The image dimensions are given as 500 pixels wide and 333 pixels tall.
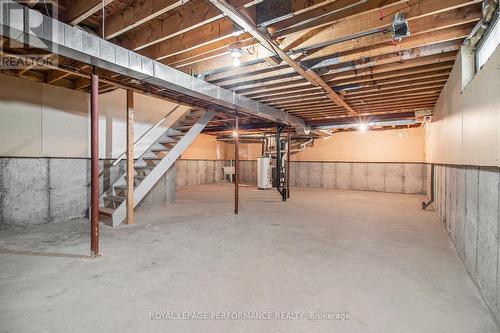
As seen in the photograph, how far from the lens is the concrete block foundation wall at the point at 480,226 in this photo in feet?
6.06

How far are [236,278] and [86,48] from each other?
265 cm

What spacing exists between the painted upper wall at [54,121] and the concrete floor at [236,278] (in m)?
1.34

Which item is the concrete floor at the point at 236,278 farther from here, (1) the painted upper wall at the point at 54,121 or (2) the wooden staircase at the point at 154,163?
(1) the painted upper wall at the point at 54,121

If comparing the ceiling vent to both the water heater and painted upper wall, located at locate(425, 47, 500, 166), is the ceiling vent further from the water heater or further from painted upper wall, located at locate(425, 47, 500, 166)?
the water heater

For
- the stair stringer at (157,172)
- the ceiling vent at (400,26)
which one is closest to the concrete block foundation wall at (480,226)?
the ceiling vent at (400,26)

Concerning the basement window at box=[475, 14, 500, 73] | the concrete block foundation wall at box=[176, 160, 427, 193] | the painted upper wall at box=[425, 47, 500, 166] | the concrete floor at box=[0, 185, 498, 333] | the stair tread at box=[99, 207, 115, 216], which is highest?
the basement window at box=[475, 14, 500, 73]

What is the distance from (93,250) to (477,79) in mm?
4158

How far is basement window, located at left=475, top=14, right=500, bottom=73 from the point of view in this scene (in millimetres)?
2193

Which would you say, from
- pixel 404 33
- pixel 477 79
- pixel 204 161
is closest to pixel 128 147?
pixel 404 33

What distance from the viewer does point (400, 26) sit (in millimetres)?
2361

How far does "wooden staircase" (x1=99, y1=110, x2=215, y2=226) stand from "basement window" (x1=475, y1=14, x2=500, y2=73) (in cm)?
436

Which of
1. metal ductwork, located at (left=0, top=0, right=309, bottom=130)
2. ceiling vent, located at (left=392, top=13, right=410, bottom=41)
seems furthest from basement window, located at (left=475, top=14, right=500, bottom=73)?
metal ductwork, located at (left=0, top=0, right=309, bottom=130)

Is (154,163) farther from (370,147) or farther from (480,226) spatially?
(370,147)

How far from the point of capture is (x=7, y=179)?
3859mm
